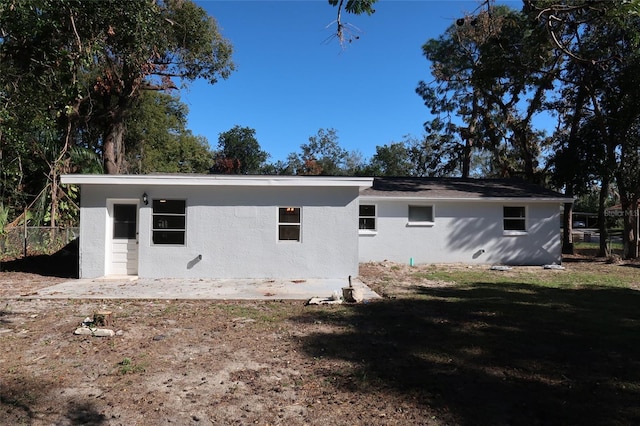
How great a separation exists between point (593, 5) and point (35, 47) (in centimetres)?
874

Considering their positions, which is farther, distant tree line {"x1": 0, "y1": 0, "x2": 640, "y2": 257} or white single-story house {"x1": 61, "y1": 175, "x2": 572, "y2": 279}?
white single-story house {"x1": 61, "y1": 175, "x2": 572, "y2": 279}

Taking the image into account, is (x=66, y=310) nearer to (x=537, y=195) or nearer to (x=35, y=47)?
(x=35, y=47)

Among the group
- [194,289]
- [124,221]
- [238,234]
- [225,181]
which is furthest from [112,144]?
[194,289]

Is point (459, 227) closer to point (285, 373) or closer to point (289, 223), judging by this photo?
point (289, 223)

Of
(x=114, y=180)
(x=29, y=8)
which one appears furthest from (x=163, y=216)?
(x=29, y=8)

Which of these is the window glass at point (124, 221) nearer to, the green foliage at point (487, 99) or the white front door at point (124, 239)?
the white front door at point (124, 239)

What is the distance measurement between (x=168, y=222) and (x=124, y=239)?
1350 mm

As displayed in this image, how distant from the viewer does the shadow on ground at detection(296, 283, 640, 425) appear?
12.6 ft

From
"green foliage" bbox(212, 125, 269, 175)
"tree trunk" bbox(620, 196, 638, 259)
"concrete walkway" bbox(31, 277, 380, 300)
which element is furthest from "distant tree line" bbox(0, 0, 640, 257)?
"green foliage" bbox(212, 125, 269, 175)

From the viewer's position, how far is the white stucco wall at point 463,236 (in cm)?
1514

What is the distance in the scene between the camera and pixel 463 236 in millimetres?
15430

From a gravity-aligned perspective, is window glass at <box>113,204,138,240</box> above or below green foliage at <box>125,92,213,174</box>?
below

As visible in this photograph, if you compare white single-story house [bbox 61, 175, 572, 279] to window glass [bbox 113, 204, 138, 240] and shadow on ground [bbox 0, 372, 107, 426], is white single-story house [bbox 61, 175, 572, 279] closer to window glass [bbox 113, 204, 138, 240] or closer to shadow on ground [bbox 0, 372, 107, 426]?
window glass [bbox 113, 204, 138, 240]

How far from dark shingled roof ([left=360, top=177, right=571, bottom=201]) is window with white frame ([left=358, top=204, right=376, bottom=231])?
50 centimetres
